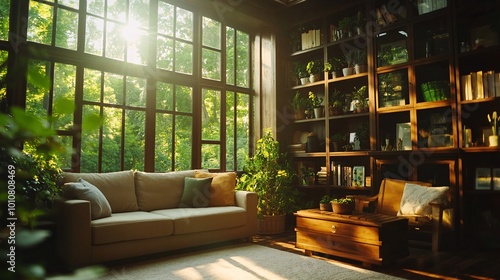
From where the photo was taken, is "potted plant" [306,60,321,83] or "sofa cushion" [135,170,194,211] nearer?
"sofa cushion" [135,170,194,211]

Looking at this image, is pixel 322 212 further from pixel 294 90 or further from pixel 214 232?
pixel 294 90

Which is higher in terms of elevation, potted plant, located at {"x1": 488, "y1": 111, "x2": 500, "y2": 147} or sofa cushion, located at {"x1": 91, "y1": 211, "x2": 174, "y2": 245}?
potted plant, located at {"x1": 488, "y1": 111, "x2": 500, "y2": 147}

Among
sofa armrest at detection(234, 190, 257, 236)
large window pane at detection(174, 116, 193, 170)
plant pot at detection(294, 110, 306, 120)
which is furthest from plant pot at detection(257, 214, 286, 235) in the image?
plant pot at detection(294, 110, 306, 120)

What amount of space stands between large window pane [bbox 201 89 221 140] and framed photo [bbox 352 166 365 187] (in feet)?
6.62

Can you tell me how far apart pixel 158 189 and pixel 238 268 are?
1537 millimetres

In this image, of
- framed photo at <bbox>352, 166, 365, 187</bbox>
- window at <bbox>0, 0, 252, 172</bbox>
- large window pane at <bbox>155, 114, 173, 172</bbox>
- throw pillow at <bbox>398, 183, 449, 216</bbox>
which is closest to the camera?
throw pillow at <bbox>398, 183, 449, 216</bbox>

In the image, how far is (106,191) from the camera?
153 inches

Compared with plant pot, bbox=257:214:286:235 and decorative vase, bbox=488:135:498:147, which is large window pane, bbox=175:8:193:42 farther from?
decorative vase, bbox=488:135:498:147

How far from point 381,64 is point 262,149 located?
78.7 inches

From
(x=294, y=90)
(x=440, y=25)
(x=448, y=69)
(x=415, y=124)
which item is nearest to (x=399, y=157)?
(x=415, y=124)

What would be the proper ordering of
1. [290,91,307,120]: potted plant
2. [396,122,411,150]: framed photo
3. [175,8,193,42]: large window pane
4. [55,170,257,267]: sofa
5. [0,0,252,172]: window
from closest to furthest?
[55,170,257,267]: sofa → [0,0,252,172]: window → [396,122,411,150]: framed photo → [175,8,193,42]: large window pane → [290,91,307,120]: potted plant

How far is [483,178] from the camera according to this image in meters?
3.95

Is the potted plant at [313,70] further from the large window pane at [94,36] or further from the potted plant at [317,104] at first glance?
the large window pane at [94,36]

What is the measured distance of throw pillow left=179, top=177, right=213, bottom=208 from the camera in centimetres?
439
